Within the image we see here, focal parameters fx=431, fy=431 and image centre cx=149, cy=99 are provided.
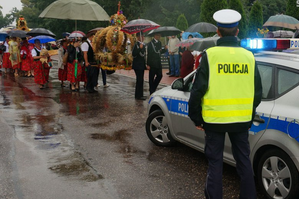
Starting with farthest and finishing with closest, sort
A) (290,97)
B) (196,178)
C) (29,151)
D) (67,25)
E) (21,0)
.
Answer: (21,0), (67,25), (29,151), (196,178), (290,97)

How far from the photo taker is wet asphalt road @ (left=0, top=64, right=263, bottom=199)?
476cm

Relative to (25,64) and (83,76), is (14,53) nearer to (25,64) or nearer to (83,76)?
(25,64)

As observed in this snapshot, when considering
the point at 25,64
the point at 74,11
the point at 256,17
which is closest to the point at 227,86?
the point at 74,11

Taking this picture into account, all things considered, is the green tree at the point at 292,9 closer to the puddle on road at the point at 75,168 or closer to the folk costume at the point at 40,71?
the folk costume at the point at 40,71

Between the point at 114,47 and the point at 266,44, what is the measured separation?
26.5ft

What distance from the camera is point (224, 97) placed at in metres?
3.69

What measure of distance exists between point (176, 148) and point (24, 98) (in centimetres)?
679

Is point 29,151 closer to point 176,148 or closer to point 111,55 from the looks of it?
point 176,148

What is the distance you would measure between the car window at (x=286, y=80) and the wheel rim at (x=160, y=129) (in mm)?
2294

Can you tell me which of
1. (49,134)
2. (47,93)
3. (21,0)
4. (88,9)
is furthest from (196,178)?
(21,0)

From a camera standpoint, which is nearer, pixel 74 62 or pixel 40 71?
pixel 74 62

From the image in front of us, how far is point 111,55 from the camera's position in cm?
1268

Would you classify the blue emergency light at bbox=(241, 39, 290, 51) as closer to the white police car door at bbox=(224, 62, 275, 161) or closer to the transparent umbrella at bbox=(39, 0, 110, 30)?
the white police car door at bbox=(224, 62, 275, 161)

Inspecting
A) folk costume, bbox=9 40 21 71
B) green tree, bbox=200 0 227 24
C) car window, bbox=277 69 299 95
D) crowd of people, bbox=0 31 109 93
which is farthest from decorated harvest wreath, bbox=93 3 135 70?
green tree, bbox=200 0 227 24
